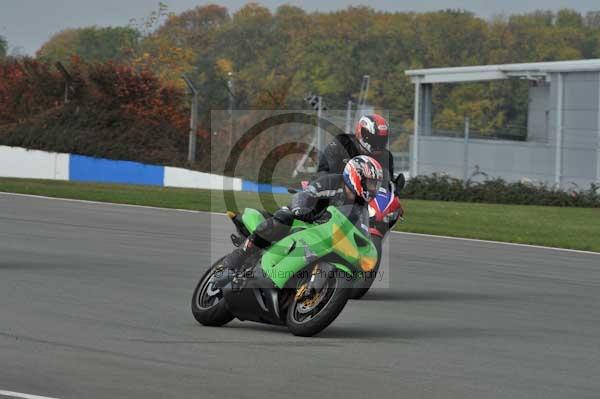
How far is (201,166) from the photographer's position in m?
37.1

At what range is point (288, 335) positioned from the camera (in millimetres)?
9258

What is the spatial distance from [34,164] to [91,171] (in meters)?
1.95

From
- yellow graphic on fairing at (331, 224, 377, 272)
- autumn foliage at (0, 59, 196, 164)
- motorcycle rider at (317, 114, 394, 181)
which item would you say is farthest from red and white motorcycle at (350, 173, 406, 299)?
autumn foliage at (0, 59, 196, 164)

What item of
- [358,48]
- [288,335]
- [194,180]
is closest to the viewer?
[288,335]

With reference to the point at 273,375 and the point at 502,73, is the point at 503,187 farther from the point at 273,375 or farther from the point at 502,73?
the point at 273,375

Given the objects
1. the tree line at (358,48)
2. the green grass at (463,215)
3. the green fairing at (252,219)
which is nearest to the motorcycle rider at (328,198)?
the green fairing at (252,219)

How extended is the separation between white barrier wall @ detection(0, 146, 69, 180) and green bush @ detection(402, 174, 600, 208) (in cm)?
1139

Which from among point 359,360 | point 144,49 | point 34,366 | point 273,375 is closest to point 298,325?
point 359,360

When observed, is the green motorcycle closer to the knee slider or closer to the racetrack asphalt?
the knee slider

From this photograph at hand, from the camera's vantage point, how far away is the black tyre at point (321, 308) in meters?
8.70

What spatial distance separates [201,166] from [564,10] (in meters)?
98.4

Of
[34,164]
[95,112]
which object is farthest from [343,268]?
[95,112]

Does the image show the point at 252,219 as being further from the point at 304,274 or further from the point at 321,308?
the point at 321,308

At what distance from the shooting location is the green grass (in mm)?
20984
